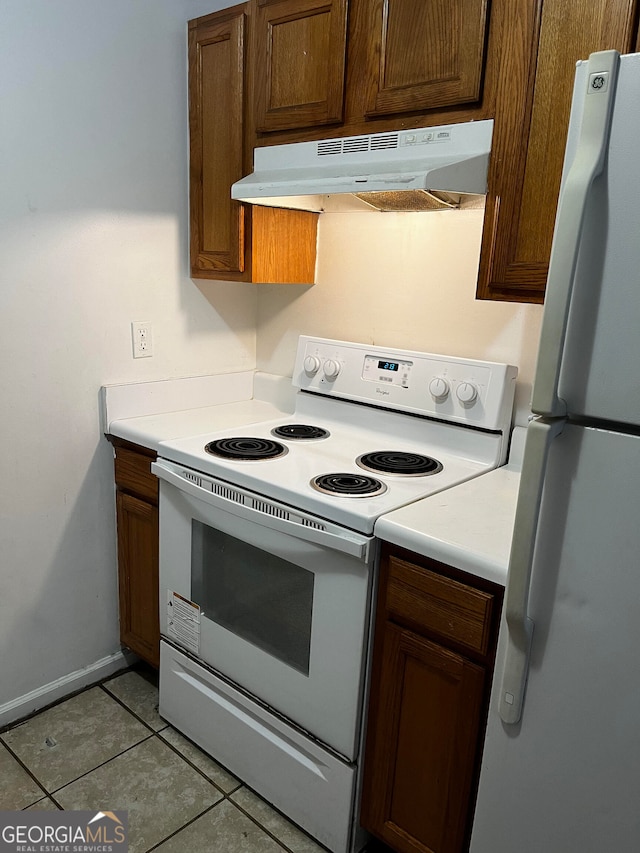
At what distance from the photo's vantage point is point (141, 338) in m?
2.17

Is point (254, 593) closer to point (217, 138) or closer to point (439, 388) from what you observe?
point (439, 388)

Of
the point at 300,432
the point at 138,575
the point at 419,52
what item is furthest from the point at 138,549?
→ the point at 419,52

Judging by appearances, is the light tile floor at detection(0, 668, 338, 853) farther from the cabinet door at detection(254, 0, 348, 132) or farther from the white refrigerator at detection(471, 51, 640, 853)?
the cabinet door at detection(254, 0, 348, 132)

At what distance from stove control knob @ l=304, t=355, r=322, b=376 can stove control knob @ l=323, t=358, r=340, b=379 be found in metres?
0.03

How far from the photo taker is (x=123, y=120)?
198 cm

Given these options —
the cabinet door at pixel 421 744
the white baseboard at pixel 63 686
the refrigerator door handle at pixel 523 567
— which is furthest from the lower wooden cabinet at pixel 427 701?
the white baseboard at pixel 63 686

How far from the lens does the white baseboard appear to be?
2.06m

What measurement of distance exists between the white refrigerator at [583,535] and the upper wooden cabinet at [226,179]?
4.16 ft

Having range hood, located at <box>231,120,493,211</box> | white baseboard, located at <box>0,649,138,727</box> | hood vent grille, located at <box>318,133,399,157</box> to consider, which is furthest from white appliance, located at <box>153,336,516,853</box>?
hood vent grille, located at <box>318,133,399,157</box>

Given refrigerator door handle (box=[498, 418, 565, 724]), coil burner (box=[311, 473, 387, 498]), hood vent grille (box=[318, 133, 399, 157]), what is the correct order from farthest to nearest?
1. hood vent grille (box=[318, 133, 399, 157])
2. coil burner (box=[311, 473, 387, 498])
3. refrigerator door handle (box=[498, 418, 565, 724])

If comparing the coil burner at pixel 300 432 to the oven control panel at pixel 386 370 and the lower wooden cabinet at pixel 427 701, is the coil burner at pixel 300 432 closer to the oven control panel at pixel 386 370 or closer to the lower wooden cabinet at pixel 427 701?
the oven control panel at pixel 386 370

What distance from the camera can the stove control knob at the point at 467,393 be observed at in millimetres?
1822

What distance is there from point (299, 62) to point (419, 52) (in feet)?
1.31

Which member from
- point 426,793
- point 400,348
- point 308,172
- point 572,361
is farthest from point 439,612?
point 308,172
